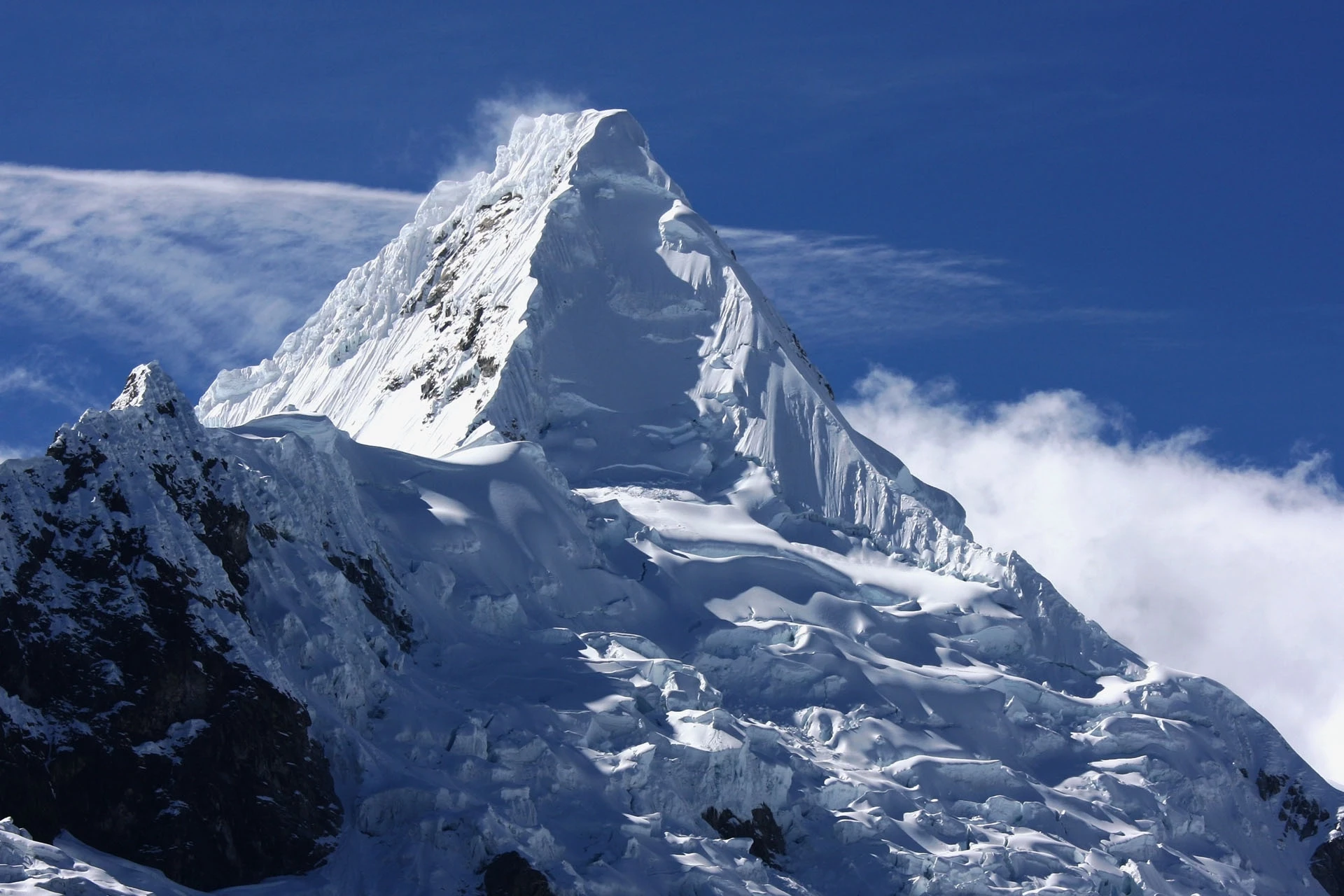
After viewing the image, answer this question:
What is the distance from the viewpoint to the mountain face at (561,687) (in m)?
121

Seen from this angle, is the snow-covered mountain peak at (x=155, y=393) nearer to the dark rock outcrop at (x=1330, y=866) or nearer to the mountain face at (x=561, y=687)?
the mountain face at (x=561, y=687)

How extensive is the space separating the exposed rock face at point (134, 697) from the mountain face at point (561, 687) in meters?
0.19

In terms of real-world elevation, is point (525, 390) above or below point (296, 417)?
above

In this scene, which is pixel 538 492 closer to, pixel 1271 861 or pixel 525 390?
pixel 525 390

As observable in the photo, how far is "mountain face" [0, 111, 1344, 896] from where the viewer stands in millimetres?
121250

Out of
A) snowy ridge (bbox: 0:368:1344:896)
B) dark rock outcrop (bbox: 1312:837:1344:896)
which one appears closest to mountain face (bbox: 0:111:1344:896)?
snowy ridge (bbox: 0:368:1344:896)

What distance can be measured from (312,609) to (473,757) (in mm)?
15256

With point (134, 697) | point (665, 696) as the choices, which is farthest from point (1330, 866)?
point (134, 697)

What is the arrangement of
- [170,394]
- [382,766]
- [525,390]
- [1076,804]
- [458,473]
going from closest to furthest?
1. [382,766]
2. [170,394]
3. [1076,804]
4. [458,473]
5. [525,390]

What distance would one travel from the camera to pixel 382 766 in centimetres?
13038

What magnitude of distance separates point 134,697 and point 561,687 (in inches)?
1405

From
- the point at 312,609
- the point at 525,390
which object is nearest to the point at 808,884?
the point at 312,609

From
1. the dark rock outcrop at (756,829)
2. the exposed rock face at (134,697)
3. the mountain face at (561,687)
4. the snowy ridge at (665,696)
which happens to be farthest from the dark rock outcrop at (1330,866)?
the exposed rock face at (134,697)

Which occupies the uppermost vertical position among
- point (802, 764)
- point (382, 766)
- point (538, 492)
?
point (538, 492)
